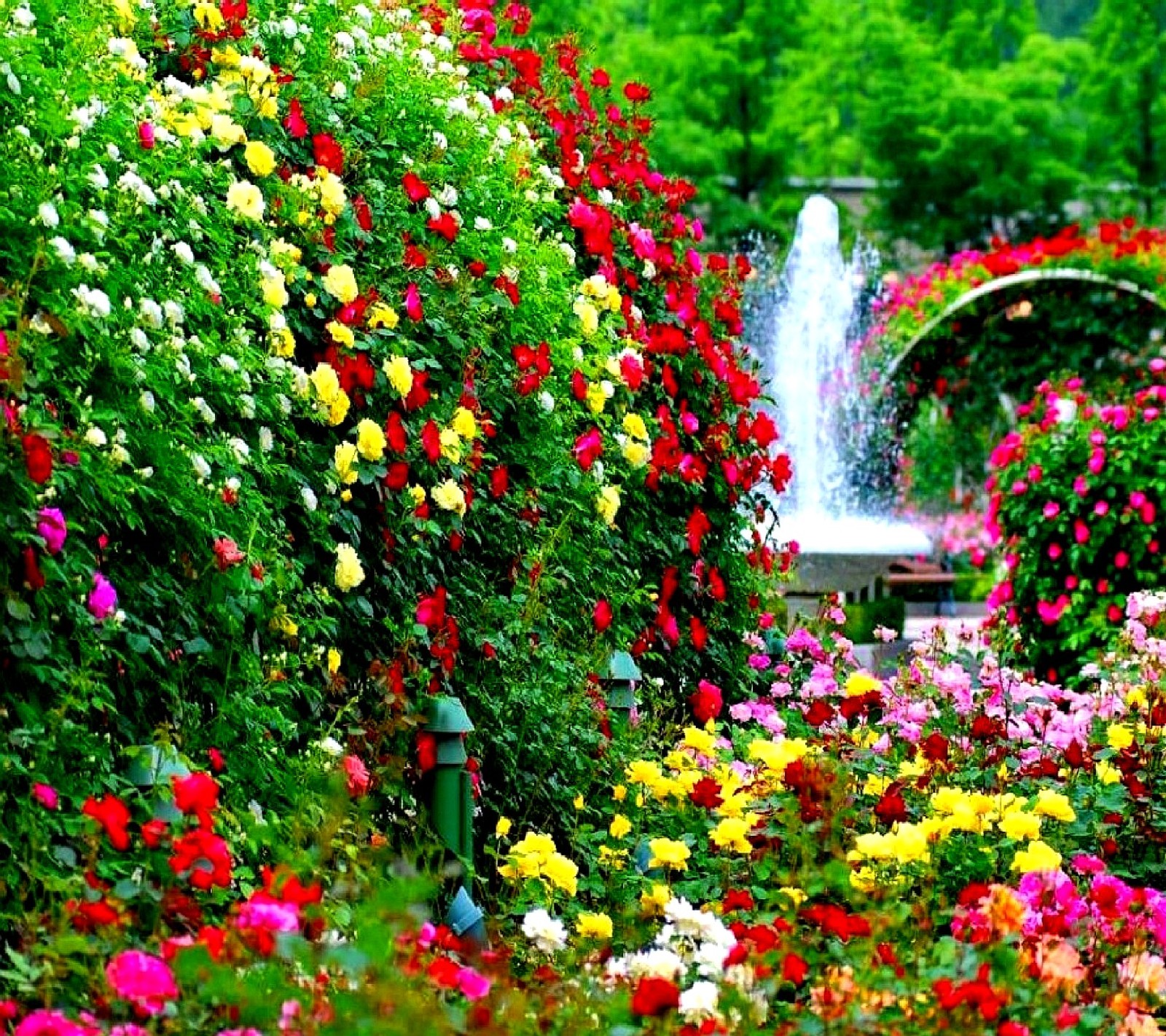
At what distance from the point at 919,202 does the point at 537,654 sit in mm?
23284

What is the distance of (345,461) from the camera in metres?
3.60

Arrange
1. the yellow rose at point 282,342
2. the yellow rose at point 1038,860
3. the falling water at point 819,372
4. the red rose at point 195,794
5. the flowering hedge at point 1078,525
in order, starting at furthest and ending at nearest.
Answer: the falling water at point 819,372, the flowering hedge at point 1078,525, the yellow rose at point 282,342, the yellow rose at point 1038,860, the red rose at point 195,794

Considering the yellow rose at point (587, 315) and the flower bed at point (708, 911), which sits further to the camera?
the yellow rose at point (587, 315)

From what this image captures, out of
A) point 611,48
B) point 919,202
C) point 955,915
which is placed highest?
point 611,48

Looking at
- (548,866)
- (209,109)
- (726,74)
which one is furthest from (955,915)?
(726,74)

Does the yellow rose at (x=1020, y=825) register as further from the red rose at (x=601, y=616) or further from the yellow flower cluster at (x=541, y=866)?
the red rose at (x=601, y=616)

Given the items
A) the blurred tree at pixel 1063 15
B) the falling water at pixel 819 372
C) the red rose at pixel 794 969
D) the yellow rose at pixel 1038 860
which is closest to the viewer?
the red rose at pixel 794 969

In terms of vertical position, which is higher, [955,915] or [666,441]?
[666,441]

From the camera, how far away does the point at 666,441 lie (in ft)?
17.4

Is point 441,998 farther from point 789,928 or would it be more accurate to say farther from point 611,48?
point 611,48

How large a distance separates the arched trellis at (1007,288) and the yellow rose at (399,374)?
39.6ft

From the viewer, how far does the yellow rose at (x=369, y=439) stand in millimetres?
3672

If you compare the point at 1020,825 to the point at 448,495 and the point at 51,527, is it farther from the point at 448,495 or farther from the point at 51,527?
the point at 51,527

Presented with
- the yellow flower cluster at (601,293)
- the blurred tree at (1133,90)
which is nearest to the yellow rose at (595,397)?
the yellow flower cluster at (601,293)
